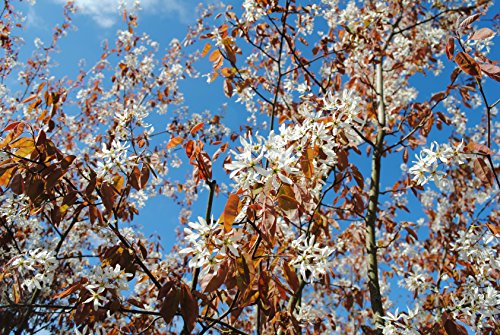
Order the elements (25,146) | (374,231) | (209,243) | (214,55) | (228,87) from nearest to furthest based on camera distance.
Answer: (209,243) < (25,146) < (214,55) < (228,87) < (374,231)

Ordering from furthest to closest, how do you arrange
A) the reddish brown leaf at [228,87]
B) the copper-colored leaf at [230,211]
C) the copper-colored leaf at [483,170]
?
1. the reddish brown leaf at [228,87]
2. the copper-colored leaf at [483,170]
3. the copper-colored leaf at [230,211]

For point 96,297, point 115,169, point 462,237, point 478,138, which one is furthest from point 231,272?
point 478,138

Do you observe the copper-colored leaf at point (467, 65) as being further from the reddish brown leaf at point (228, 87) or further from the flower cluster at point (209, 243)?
the reddish brown leaf at point (228, 87)

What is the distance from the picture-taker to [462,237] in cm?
242

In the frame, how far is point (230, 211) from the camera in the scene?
122cm

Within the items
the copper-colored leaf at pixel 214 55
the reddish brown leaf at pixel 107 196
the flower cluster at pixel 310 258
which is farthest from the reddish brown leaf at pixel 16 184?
the copper-colored leaf at pixel 214 55

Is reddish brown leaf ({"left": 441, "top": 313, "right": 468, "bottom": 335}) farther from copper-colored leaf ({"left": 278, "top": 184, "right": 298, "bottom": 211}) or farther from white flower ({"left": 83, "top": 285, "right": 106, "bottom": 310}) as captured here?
white flower ({"left": 83, "top": 285, "right": 106, "bottom": 310})

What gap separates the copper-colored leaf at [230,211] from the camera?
3.96 ft

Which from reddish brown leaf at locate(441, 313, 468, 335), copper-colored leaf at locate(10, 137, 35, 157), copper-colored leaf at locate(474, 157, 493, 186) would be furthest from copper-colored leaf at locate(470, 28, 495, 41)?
copper-colored leaf at locate(10, 137, 35, 157)

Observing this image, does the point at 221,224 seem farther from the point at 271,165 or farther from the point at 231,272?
the point at 271,165

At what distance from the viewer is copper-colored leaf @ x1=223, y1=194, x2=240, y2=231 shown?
3.96ft

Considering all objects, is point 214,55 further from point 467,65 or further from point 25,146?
point 467,65

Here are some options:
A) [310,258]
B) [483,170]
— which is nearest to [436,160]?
[483,170]

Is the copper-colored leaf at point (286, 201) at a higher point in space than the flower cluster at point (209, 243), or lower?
higher
